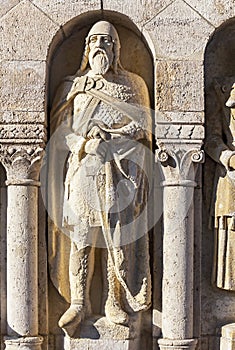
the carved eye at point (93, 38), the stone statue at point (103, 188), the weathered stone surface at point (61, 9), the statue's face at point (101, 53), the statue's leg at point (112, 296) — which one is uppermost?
the weathered stone surface at point (61, 9)

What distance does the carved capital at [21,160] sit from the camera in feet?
27.4

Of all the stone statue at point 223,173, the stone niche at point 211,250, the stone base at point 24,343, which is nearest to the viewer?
the stone base at point 24,343

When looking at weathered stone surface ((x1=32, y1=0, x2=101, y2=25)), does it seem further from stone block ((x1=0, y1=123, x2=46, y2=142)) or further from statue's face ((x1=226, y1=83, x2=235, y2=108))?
statue's face ((x1=226, y1=83, x2=235, y2=108))

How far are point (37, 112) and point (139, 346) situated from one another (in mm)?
2376

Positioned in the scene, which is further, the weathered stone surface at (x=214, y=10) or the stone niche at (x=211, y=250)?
the stone niche at (x=211, y=250)

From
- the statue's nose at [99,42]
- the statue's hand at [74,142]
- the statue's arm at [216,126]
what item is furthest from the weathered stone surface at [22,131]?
the statue's arm at [216,126]

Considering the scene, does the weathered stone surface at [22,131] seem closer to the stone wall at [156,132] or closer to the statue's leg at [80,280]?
the stone wall at [156,132]

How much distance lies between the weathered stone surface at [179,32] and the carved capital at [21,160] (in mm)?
1458

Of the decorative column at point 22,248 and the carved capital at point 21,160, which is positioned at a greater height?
the carved capital at point 21,160

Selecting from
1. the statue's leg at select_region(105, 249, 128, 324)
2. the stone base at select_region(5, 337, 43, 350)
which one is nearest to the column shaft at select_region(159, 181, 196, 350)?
the statue's leg at select_region(105, 249, 128, 324)

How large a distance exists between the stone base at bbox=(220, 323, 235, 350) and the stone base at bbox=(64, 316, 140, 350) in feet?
2.84

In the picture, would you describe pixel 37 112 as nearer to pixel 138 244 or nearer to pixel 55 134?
pixel 55 134

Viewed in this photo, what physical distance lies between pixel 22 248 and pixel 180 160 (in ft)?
5.41

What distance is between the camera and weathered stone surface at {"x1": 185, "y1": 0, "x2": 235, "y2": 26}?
335 inches
